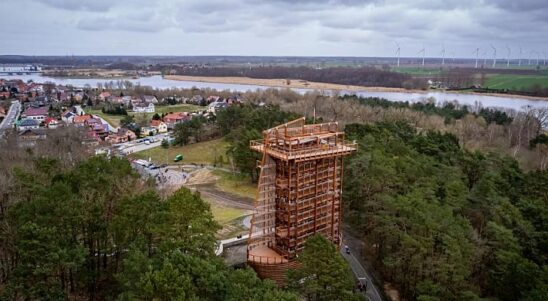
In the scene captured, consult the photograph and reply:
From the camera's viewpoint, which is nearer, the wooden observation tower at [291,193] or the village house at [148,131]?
the wooden observation tower at [291,193]

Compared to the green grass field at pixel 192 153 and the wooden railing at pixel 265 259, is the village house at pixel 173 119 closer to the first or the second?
the green grass field at pixel 192 153

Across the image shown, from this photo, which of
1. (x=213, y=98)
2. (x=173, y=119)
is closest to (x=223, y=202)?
(x=173, y=119)

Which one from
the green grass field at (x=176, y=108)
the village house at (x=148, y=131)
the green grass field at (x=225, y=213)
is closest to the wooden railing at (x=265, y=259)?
the green grass field at (x=225, y=213)

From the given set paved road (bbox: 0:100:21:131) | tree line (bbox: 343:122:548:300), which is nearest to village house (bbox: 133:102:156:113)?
paved road (bbox: 0:100:21:131)

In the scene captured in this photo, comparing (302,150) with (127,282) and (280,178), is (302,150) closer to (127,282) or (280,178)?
(280,178)

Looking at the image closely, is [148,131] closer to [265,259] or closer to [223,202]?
[223,202]

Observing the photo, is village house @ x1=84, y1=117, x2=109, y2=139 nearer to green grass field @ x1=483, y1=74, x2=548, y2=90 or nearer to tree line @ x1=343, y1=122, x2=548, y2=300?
tree line @ x1=343, y1=122, x2=548, y2=300

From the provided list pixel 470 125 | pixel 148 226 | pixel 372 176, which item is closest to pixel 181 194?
pixel 148 226
